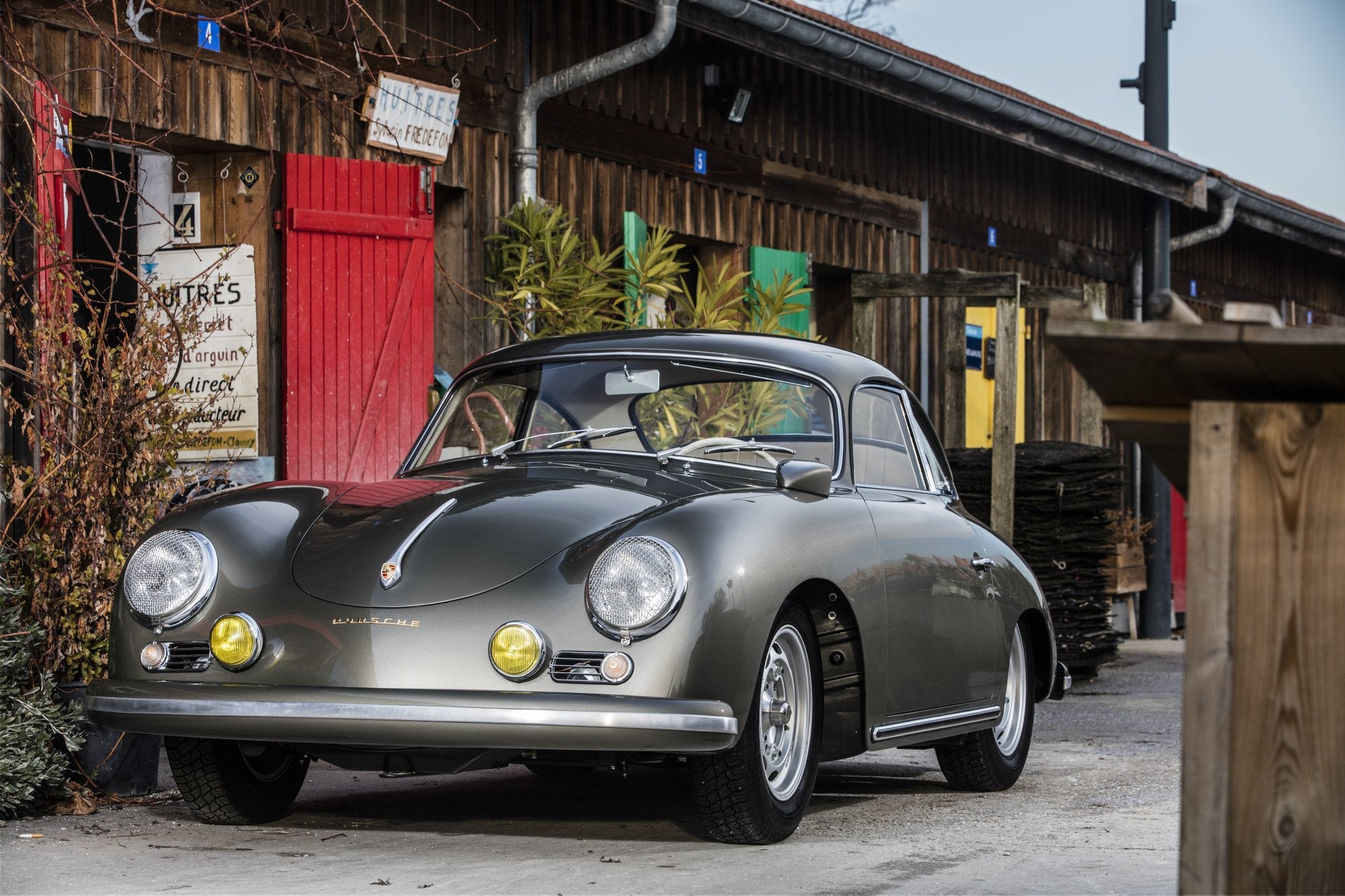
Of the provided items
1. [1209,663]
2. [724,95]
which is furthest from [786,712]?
[724,95]

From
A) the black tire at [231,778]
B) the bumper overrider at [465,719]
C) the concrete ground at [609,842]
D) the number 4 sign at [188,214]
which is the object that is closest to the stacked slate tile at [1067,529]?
the concrete ground at [609,842]

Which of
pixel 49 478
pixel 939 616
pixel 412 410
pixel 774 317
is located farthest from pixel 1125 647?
pixel 49 478

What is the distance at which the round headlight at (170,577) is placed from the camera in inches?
206

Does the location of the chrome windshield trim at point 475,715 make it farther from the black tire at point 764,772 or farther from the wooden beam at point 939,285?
the wooden beam at point 939,285

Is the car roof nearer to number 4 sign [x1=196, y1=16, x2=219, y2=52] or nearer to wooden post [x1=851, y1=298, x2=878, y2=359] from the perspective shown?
number 4 sign [x1=196, y1=16, x2=219, y2=52]

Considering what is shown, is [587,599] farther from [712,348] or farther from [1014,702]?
[1014,702]

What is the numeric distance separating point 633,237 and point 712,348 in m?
5.85

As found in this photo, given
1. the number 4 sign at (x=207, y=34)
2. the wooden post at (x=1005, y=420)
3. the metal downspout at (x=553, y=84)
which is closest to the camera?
the number 4 sign at (x=207, y=34)

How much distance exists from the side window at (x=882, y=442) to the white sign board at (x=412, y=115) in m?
4.16

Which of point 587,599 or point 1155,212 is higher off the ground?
point 1155,212

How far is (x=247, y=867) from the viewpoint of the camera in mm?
4930

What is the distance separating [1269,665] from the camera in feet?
9.06

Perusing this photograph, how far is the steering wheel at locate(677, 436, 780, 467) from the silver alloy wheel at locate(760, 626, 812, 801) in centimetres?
84

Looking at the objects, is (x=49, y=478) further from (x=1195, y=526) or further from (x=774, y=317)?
(x=774, y=317)
